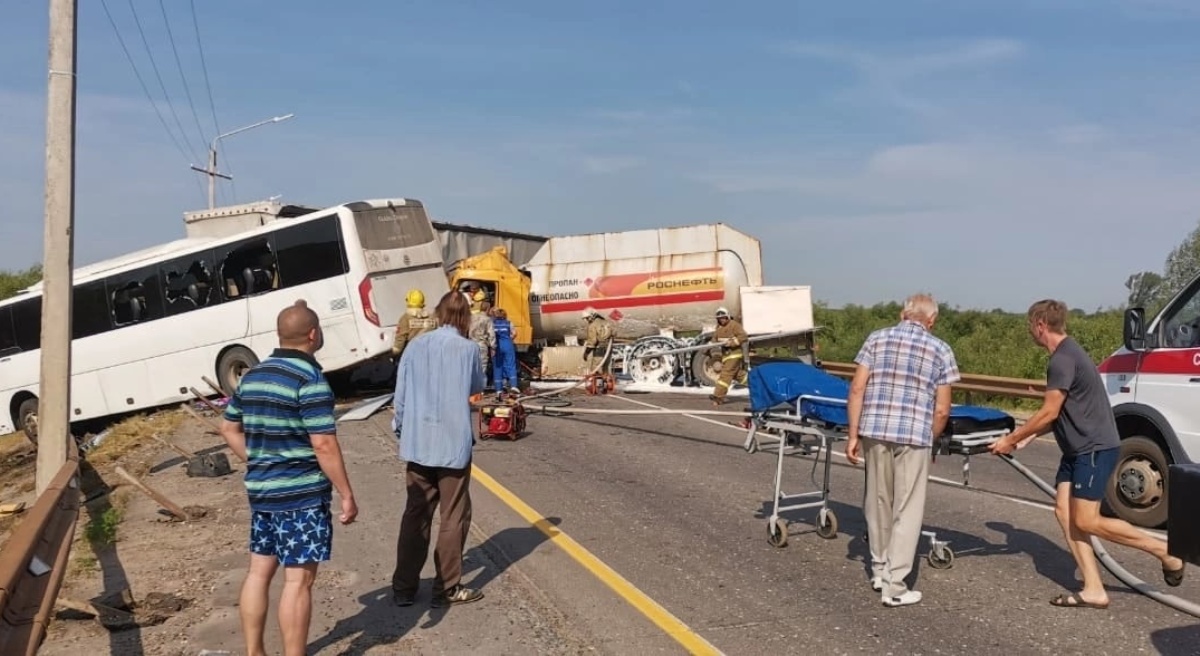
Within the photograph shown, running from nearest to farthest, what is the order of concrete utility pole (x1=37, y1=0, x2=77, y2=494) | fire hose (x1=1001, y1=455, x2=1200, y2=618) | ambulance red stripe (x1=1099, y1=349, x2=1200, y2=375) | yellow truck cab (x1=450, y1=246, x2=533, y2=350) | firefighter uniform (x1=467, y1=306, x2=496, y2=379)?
fire hose (x1=1001, y1=455, x2=1200, y2=618) → ambulance red stripe (x1=1099, y1=349, x2=1200, y2=375) → concrete utility pole (x1=37, y1=0, x2=77, y2=494) → firefighter uniform (x1=467, y1=306, x2=496, y2=379) → yellow truck cab (x1=450, y1=246, x2=533, y2=350)

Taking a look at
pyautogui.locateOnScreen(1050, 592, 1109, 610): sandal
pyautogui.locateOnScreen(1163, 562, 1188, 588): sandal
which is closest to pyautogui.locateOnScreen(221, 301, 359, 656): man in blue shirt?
pyautogui.locateOnScreen(1050, 592, 1109, 610): sandal

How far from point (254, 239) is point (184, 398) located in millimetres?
3266

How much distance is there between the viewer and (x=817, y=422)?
689cm

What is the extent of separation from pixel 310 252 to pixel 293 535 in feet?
43.9

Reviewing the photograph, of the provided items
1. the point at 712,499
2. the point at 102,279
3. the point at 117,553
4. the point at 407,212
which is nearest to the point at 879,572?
the point at 712,499

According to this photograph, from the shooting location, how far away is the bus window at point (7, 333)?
19953mm

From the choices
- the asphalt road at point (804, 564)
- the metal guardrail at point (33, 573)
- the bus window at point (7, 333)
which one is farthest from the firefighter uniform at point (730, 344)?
the bus window at point (7, 333)

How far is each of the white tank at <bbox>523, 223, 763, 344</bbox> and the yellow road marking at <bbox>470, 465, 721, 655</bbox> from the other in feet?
39.4

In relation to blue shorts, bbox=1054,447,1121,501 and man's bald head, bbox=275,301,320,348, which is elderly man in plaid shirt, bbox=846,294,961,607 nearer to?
blue shorts, bbox=1054,447,1121,501

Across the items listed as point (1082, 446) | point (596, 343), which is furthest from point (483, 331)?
point (1082, 446)

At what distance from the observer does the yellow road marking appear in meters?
5.19

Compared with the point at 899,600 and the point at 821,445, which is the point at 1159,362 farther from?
the point at 899,600

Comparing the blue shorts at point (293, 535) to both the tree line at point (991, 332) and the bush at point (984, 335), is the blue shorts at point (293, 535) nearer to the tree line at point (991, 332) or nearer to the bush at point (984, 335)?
the tree line at point (991, 332)

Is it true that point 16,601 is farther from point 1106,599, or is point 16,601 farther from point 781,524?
point 1106,599
